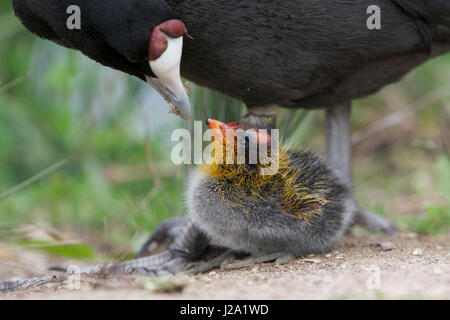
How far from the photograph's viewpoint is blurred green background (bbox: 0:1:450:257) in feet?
17.7

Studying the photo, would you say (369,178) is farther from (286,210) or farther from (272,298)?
(272,298)

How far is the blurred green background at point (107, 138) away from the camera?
5.39 meters

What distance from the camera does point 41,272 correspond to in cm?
336

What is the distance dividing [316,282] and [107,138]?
Result: 401 centimetres

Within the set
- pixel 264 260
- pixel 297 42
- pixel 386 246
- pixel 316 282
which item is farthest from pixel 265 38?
pixel 316 282

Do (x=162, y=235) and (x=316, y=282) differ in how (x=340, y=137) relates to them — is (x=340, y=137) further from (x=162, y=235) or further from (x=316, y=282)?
(x=316, y=282)

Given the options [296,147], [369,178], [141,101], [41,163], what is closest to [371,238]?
[296,147]

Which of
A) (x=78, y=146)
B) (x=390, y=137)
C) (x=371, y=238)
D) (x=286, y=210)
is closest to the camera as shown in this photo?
(x=286, y=210)

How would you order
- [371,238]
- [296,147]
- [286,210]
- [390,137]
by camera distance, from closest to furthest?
[286,210] → [296,147] → [371,238] → [390,137]

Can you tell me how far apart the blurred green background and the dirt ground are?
2.20m

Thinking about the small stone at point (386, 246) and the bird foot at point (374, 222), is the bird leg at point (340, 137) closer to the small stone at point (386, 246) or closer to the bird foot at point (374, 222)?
the bird foot at point (374, 222)

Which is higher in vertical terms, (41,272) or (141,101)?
(141,101)

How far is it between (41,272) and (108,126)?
9.62 ft

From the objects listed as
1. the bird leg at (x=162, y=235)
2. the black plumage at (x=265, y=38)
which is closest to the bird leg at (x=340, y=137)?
the black plumage at (x=265, y=38)
